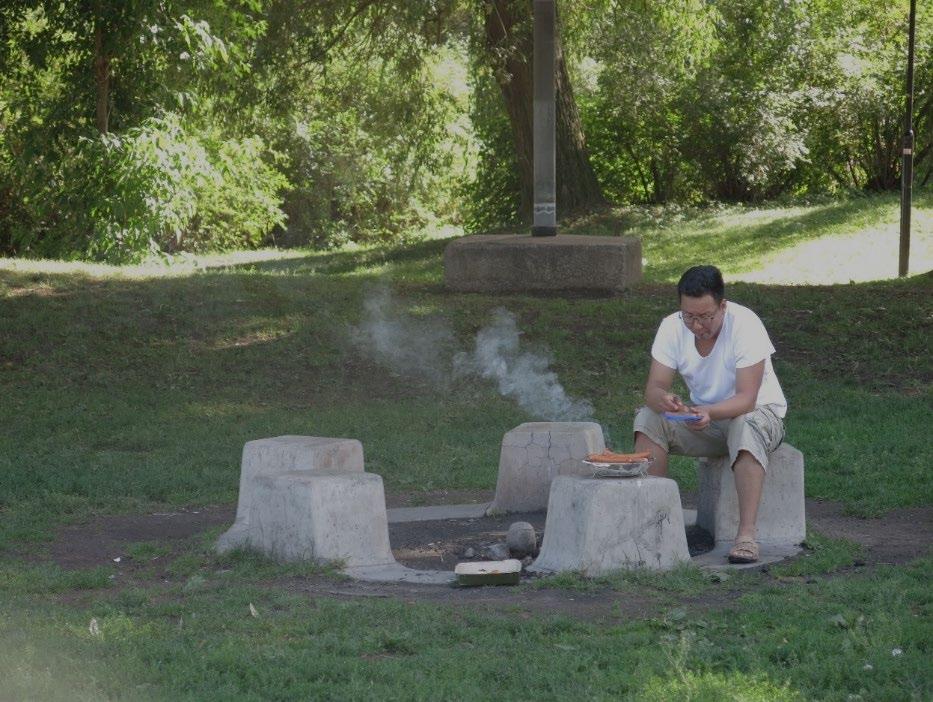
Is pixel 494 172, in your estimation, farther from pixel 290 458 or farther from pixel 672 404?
pixel 672 404

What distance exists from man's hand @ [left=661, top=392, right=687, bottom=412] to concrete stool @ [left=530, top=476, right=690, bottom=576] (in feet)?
1.37

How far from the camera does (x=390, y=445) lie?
9367mm

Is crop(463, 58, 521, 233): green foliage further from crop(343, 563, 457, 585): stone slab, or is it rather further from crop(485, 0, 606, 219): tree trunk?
crop(343, 563, 457, 585): stone slab

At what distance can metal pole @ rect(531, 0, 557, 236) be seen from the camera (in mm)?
13062

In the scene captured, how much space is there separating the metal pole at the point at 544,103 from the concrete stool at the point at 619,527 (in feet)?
26.2

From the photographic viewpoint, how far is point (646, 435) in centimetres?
638

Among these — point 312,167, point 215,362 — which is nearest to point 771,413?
point 215,362

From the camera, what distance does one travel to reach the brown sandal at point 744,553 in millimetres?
5867

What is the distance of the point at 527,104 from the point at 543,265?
4562 mm

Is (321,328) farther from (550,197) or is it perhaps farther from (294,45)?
(294,45)

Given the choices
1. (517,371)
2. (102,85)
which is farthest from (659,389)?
(102,85)

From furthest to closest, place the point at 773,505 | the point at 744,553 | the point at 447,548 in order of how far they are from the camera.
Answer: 1. the point at 447,548
2. the point at 773,505
3. the point at 744,553

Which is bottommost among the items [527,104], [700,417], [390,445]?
[390,445]

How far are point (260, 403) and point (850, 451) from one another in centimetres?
445
